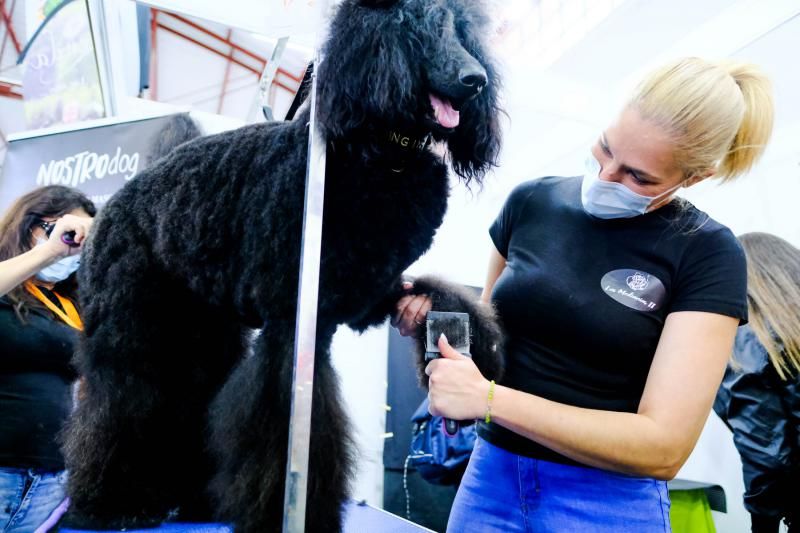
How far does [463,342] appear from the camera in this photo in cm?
83

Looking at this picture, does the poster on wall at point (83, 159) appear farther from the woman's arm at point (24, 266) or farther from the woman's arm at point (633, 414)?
the woman's arm at point (633, 414)

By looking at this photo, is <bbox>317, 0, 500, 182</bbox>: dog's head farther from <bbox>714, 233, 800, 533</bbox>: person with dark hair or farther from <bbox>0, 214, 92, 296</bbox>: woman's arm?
<bbox>714, 233, 800, 533</bbox>: person with dark hair

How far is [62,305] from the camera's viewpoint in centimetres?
138

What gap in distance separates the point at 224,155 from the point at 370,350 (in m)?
1.96

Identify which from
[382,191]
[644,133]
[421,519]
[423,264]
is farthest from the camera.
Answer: [421,519]

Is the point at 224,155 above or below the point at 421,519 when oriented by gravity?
above

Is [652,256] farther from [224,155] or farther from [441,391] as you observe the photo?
[224,155]

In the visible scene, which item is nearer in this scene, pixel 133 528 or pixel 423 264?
pixel 133 528

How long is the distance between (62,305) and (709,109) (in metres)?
1.52

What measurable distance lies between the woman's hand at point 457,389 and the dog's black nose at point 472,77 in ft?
1.27

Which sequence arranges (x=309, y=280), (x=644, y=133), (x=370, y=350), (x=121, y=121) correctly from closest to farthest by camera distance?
1. (x=309, y=280)
2. (x=644, y=133)
3. (x=121, y=121)
4. (x=370, y=350)

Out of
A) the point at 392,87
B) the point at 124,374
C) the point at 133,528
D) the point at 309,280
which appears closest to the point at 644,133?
the point at 392,87

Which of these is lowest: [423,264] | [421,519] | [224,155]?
[421,519]

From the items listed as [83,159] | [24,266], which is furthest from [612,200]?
[83,159]
